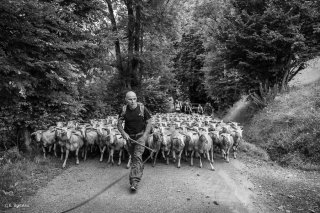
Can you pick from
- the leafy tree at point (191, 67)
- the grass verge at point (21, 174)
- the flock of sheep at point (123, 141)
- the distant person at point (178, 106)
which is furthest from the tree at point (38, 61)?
the leafy tree at point (191, 67)

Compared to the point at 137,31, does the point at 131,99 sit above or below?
below

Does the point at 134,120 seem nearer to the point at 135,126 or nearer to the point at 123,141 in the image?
the point at 135,126

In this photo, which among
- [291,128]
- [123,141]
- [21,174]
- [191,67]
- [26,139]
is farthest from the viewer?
[191,67]

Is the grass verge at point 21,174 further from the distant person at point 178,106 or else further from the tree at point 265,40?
the distant person at point 178,106

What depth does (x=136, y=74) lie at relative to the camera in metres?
21.0

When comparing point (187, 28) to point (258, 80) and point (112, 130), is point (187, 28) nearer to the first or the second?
point (258, 80)

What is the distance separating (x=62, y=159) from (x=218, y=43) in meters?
12.1

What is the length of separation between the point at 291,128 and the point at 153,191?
7.25 m

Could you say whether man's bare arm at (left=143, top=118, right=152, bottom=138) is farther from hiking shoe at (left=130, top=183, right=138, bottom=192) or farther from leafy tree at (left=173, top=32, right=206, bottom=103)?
leafy tree at (left=173, top=32, right=206, bottom=103)

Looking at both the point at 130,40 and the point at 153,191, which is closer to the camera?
the point at 153,191

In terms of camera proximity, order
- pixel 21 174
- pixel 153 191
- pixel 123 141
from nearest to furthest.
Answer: pixel 153 191, pixel 21 174, pixel 123 141

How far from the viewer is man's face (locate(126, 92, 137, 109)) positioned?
6.34 metres

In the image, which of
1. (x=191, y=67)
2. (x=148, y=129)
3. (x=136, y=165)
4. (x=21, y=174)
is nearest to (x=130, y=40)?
(x=191, y=67)

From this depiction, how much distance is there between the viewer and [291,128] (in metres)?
10.6
